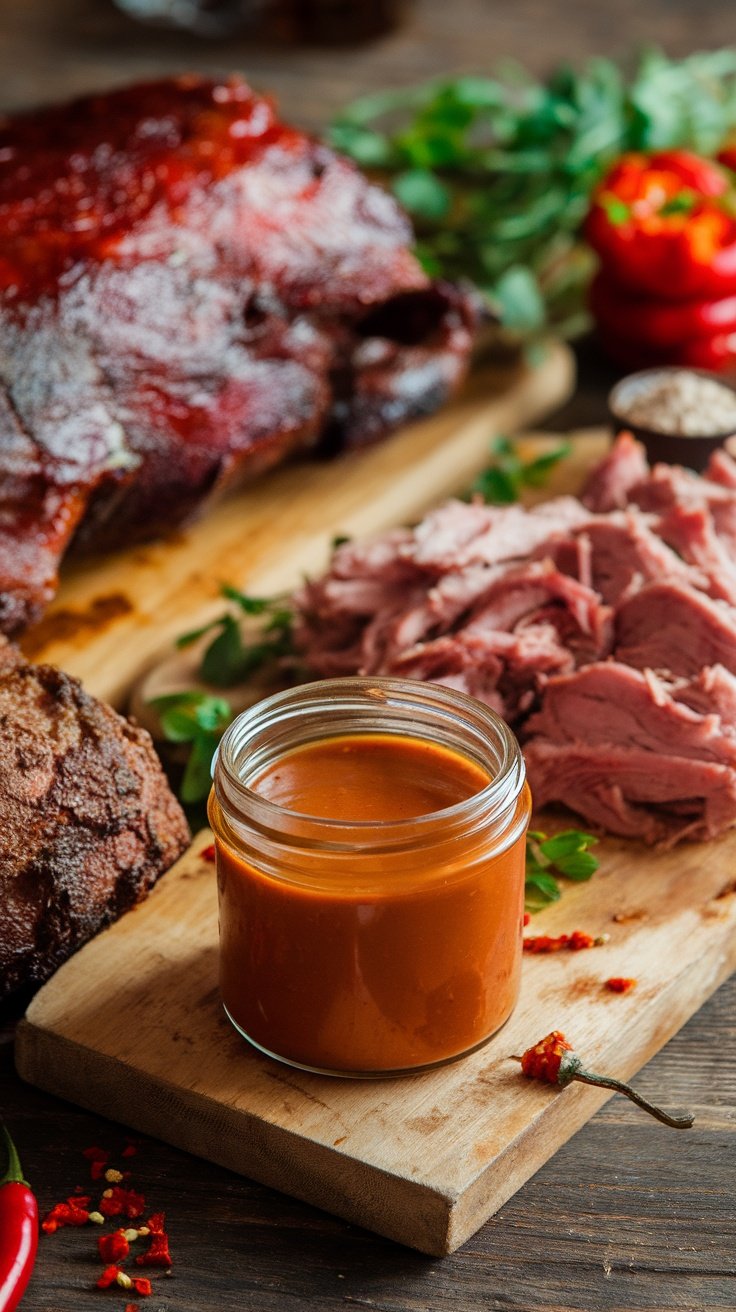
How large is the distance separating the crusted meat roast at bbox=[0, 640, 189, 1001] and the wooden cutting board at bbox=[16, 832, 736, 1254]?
7 cm

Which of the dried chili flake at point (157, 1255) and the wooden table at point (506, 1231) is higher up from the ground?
the dried chili flake at point (157, 1255)

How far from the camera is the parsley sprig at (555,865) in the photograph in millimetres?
2898

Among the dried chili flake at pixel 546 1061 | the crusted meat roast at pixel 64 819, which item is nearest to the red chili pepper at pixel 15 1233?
the crusted meat roast at pixel 64 819

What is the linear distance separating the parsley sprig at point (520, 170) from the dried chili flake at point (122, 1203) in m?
3.39

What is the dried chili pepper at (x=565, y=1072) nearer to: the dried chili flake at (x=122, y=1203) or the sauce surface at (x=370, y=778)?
the sauce surface at (x=370, y=778)

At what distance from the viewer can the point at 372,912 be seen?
2.33m

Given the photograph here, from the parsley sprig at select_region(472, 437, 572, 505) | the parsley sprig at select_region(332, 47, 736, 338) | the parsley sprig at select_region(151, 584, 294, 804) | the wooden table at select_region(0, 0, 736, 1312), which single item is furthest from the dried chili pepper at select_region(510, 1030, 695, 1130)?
the parsley sprig at select_region(332, 47, 736, 338)

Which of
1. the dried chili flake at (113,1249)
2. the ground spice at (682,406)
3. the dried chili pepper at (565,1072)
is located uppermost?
the ground spice at (682,406)

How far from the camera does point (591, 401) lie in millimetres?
5289

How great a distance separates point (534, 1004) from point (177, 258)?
2.20 m

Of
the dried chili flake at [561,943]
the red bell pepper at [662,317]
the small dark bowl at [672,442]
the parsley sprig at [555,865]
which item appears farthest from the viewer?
the red bell pepper at [662,317]

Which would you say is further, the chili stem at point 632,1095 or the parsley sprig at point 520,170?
the parsley sprig at point 520,170

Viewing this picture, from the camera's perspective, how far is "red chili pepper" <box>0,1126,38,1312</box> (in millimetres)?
2203

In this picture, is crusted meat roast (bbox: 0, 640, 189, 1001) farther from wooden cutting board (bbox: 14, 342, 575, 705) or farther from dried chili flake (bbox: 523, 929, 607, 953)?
wooden cutting board (bbox: 14, 342, 575, 705)
